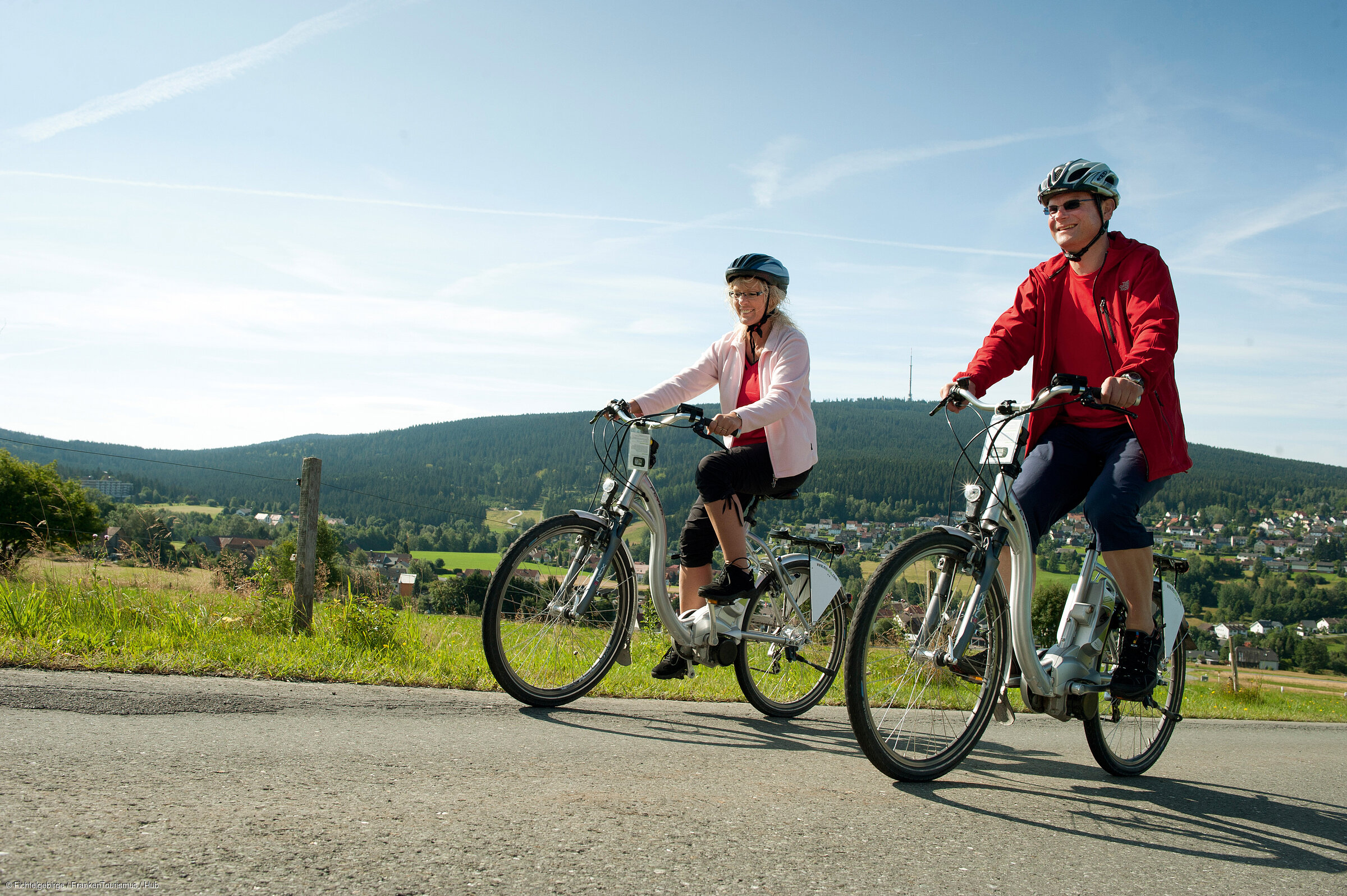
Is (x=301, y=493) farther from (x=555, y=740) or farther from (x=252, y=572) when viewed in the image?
(x=555, y=740)

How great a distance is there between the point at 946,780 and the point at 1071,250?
2.28 metres

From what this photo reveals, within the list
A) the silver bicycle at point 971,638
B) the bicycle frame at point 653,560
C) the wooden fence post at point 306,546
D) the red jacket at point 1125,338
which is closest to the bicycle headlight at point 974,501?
the silver bicycle at point 971,638

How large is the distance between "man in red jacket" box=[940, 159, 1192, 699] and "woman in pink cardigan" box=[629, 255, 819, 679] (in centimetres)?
110

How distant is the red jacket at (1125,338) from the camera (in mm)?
3258

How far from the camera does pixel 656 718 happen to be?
411 cm

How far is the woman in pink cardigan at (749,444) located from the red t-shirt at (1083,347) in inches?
50.4

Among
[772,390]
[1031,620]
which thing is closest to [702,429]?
[772,390]

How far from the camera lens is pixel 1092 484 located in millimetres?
3541

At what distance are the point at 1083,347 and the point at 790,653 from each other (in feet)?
7.39

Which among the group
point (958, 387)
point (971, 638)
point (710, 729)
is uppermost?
point (958, 387)

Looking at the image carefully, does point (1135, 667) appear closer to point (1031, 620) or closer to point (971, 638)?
point (1031, 620)

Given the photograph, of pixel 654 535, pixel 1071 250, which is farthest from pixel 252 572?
pixel 1071 250

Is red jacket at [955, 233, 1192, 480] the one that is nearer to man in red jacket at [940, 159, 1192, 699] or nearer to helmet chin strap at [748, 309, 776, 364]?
man in red jacket at [940, 159, 1192, 699]

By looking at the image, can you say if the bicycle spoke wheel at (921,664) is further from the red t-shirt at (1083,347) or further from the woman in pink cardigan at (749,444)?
the woman in pink cardigan at (749,444)
